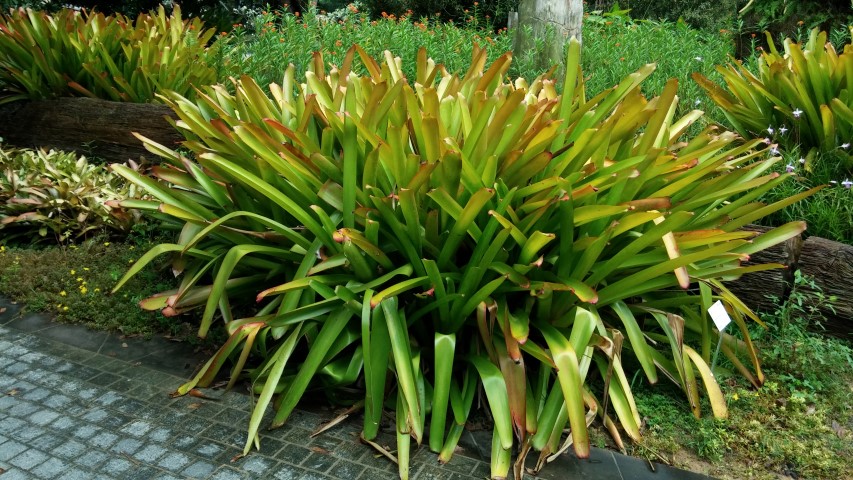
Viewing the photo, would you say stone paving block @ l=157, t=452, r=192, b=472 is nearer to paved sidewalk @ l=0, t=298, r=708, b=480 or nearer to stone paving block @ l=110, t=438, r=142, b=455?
paved sidewalk @ l=0, t=298, r=708, b=480

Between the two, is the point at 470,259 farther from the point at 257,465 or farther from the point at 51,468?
the point at 51,468

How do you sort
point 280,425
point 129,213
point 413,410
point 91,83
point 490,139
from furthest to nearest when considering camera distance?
point 91,83 < point 129,213 < point 490,139 < point 280,425 < point 413,410

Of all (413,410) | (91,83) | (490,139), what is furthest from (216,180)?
(91,83)

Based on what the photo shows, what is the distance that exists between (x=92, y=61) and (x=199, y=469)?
15.6ft

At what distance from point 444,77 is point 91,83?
3.87 meters

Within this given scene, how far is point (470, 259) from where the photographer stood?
3.15 m

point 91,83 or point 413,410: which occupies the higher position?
point 91,83

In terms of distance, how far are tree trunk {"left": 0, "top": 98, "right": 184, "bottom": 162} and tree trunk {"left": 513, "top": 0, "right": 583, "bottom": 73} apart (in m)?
3.29

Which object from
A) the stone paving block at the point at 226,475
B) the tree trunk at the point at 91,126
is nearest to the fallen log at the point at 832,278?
the stone paving block at the point at 226,475

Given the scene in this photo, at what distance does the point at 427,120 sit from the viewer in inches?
117

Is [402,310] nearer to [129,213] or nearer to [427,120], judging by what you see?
[427,120]

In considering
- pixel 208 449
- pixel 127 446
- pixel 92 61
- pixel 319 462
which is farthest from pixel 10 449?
pixel 92 61

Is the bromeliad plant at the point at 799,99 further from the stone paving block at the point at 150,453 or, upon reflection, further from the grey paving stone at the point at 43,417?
the grey paving stone at the point at 43,417

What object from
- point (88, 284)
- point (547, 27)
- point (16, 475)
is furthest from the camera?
point (547, 27)
